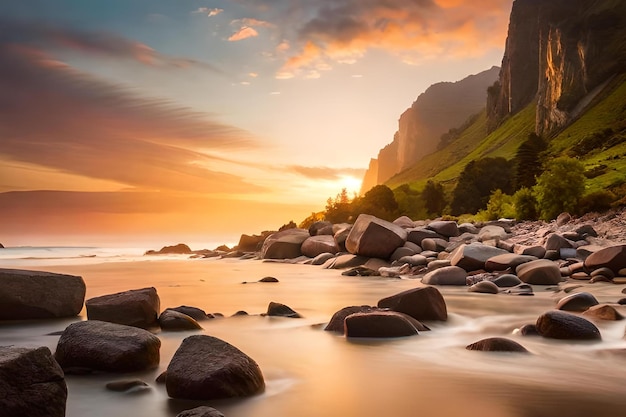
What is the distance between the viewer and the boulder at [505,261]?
790 inches

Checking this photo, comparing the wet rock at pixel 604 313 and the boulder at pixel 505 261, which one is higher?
the boulder at pixel 505 261

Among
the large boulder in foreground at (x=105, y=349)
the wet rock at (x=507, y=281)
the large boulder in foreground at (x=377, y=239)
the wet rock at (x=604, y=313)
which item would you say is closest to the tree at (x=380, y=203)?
the large boulder in foreground at (x=377, y=239)

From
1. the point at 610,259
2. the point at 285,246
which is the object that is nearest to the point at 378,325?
the point at 610,259

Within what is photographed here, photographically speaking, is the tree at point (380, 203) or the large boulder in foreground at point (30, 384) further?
the tree at point (380, 203)

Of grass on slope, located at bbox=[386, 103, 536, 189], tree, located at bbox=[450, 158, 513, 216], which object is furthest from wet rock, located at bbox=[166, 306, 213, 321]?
grass on slope, located at bbox=[386, 103, 536, 189]

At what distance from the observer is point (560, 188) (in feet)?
119

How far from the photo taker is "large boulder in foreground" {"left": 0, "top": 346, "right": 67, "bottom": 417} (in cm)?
399

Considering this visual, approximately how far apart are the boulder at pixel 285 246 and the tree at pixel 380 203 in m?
25.0

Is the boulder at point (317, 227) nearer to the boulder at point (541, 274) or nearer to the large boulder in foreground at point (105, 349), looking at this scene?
the boulder at point (541, 274)

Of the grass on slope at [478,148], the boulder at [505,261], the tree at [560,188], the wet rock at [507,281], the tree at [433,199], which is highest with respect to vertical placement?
the grass on slope at [478,148]

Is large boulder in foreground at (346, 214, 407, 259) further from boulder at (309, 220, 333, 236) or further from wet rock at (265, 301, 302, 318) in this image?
wet rock at (265, 301, 302, 318)

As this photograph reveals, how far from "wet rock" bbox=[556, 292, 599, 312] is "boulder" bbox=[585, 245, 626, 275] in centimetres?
868

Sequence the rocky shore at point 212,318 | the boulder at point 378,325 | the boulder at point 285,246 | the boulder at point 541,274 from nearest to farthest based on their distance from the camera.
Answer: the rocky shore at point 212,318, the boulder at point 378,325, the boulder at point 541,274, the boulder at point 285,246

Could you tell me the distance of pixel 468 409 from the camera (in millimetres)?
5090
